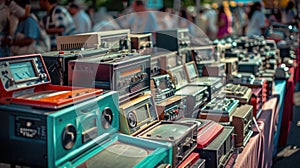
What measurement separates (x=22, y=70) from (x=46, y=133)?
0.38 meters

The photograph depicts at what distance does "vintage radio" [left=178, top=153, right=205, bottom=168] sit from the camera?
1.82 m

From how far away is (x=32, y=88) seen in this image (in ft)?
5.31

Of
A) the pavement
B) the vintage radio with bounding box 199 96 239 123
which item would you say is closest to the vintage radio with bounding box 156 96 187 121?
the vintage radio with bounding box 199 96 239 123

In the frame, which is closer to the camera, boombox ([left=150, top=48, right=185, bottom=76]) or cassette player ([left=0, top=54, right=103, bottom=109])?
cassette player ([left=0, top=54, right=103, bottom=109])

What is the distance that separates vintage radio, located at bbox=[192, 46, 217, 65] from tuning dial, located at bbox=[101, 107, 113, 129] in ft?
5.64

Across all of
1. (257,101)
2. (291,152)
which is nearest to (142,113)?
(257,101)

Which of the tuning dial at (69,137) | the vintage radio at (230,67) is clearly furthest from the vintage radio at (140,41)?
the tuning dial at (69,137)

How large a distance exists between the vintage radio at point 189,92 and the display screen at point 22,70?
1057 millimetres

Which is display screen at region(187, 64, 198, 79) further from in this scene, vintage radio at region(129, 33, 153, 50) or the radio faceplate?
the radio faceplate

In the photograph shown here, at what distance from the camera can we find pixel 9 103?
144 centimetres

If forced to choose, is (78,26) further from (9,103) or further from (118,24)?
(9,103)

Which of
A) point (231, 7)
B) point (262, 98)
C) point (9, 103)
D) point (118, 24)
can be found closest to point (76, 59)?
point (9, 103)

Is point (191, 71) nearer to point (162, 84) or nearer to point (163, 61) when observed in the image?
point (163, 61)

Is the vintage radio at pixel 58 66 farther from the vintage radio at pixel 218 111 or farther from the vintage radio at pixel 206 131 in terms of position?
the vintage radio at pixel 218 111
